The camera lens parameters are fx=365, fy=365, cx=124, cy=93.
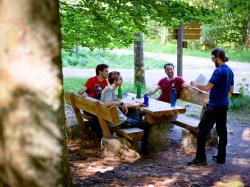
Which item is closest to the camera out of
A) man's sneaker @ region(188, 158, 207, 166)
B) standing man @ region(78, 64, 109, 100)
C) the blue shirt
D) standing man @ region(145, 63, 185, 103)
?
the blue shirt

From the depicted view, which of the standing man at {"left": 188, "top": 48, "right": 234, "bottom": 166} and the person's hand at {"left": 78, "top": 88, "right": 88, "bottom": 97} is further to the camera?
the person's hand at {"left": 78, "top": 88, "right": 88, "bottom": 97}

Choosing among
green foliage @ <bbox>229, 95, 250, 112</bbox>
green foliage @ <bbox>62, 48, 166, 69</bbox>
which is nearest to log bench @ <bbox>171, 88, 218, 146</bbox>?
green foliage @ <bbox>229, 95, 250, 112</bbox>

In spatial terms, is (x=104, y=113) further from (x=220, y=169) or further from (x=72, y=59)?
(x=72, y=59)

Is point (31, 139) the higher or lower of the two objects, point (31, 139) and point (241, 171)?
the higher

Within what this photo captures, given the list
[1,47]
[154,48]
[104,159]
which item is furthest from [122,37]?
[154,48]

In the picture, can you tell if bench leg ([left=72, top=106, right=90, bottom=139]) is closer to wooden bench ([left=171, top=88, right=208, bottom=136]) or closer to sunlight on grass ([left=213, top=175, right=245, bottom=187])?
wooden bench ([left=171, top=88, right=208, bottom=136])

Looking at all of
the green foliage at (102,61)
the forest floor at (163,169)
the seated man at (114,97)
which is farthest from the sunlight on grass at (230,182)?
the green foliage at (102,61)

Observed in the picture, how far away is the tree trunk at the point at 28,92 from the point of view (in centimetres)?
162

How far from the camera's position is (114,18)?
670 cm

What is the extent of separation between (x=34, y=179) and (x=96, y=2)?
5151 mm

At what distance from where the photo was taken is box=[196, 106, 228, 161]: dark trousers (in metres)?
5.50

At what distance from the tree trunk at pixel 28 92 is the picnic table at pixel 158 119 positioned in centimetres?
429

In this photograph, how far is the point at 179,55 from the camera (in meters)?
9.98

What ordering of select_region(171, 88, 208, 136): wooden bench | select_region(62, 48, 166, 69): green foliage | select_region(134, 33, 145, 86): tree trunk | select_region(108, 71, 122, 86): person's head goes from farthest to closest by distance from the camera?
select_region(62, 48, 166, 69): green foliage < select_region(134, 33, 145, 86): tree trunk < select_region(171, 88, 208, 136): wooden bench < select_region(108, 71, 122, 86): person's head
